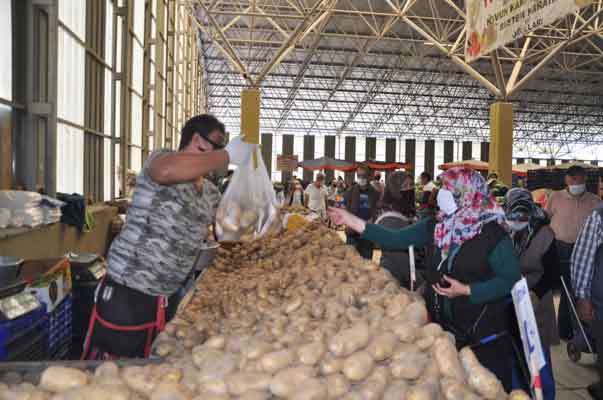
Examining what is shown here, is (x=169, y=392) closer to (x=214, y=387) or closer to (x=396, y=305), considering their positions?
(x=214, y=387)

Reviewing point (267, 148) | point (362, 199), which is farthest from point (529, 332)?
point (267, 148)

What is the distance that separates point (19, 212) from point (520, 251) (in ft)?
12.8

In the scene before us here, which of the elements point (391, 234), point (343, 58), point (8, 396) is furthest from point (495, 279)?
point (343, 58)

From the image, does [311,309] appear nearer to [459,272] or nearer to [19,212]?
[459,272]

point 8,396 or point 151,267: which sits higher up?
point 151,267

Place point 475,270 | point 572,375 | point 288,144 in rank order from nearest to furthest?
point 475,270
point 572,375
point 288,144

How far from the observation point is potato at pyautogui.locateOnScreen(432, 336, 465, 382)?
65.7 inches

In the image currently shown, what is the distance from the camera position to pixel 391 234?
3426 millimetres

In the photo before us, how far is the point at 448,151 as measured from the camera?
154 ft

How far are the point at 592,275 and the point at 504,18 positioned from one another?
9.92ft

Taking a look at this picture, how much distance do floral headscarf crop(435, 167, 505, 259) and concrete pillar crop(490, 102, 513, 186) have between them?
1426 centimetres

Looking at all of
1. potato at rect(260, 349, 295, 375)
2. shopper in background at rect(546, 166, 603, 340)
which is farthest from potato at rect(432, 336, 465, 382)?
shopper in background at rect(546, 166, 603, 340)

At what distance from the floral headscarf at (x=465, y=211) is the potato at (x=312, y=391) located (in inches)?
59.9

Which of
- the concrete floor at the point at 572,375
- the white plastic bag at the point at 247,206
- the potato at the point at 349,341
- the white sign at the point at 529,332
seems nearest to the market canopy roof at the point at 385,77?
the concrete floor at the point at 572,375
